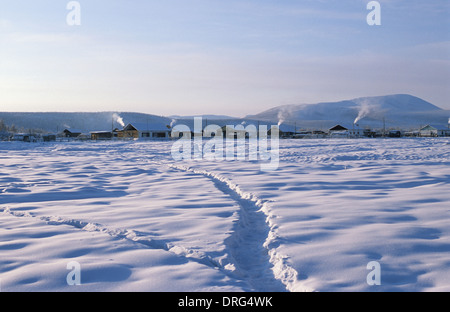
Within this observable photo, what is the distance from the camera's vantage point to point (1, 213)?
28.2 ft

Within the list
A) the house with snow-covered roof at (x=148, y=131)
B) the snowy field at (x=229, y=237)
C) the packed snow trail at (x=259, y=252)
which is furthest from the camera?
the house with snow-covered roof at (x=148, y=131)

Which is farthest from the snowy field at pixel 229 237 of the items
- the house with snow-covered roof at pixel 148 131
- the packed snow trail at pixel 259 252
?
the house with snow-covered roof at pixel 148 131

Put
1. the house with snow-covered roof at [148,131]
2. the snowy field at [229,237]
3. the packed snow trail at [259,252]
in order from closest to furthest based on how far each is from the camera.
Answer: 1. the snowy field at [229,237]
2. the packed snow trail at [259,252]
3. the house with snow-covered roof at [148,131]

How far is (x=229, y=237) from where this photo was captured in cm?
655

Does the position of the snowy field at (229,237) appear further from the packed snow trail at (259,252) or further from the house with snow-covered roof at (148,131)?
the house with snow-covered roof at (148,131)

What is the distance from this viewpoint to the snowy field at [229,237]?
4.63 metres

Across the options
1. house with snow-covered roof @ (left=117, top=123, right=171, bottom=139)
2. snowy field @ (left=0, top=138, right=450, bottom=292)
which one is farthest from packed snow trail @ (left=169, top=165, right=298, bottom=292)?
house with snow-covered roof @ (left=117, top=123, right=171, bottom=139)

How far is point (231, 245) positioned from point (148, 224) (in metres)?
1.91

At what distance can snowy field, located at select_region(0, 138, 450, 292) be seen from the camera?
4629 millimetres

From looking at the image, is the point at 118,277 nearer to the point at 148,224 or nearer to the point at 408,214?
the point at 148,224

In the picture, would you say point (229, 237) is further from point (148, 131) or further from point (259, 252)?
point (148, 131)

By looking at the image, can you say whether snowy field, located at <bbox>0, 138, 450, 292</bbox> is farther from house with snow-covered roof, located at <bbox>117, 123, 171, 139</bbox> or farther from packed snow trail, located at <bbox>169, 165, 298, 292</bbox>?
house with snow-covered roof, located at <bbox>117, 123, 171, 139</bbox>
